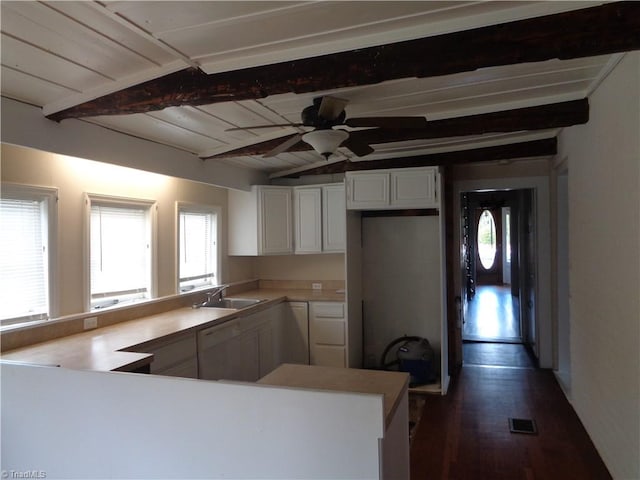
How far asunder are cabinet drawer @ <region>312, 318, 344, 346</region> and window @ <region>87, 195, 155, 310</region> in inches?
71.2

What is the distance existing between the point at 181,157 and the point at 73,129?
3.52ft

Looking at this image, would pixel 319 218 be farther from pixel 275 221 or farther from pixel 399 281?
pixel 399 281

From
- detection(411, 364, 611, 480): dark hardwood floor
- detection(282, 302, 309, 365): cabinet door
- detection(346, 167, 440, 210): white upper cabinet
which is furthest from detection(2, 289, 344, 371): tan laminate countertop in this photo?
detection(411, 364, 611, 480): dark hardwood floor

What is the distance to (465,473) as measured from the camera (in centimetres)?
277

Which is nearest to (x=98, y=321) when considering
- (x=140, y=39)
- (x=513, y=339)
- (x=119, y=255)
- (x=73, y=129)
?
(x=119, y=255)

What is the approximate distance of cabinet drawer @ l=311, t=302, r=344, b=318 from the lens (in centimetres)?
463

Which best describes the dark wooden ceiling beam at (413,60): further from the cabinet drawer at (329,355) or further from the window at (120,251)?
the cabinet drawer at (329,355)

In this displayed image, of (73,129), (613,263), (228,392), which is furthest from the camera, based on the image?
(73,129)

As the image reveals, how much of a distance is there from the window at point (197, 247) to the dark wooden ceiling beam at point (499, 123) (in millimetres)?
1506

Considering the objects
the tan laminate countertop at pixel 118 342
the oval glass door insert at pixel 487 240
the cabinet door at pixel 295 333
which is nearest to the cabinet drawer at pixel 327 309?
the cabinet door at pixel 295 333

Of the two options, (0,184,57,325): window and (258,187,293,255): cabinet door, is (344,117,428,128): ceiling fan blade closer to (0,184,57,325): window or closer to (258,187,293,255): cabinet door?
(0,184,57,325): window

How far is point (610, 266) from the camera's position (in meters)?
2.52

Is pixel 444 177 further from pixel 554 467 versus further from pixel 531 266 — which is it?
pixel 554 467

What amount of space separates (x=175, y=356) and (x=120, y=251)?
104 cm
